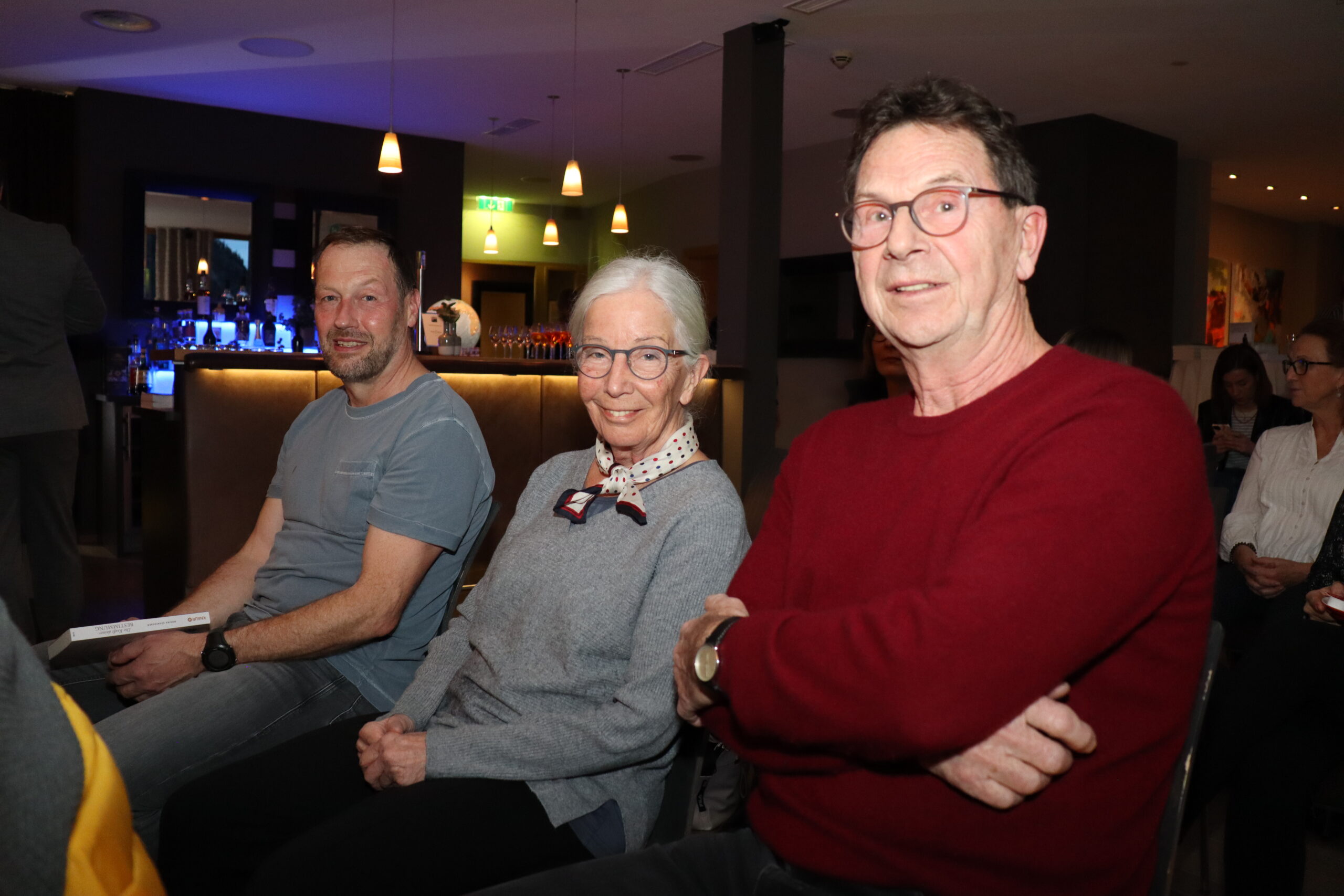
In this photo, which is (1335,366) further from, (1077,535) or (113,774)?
(113,774)

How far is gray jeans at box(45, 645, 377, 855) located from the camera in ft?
5.32

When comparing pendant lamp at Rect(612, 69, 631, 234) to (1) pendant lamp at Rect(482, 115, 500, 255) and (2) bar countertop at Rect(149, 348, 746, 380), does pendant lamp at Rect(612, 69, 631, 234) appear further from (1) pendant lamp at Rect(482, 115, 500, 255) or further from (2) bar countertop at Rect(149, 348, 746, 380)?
(2) bar countertop at Rect(149, 348, 746, 380)

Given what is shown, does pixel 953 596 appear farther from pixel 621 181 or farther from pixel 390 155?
pixel 621 181

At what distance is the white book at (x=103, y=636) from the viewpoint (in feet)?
5.43

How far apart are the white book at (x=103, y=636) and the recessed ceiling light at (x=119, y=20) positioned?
520cm

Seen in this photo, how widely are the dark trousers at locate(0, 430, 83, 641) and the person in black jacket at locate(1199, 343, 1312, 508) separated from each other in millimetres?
4642

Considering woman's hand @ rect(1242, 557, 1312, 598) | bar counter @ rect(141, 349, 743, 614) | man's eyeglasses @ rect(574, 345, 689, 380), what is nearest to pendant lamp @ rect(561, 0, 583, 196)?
bar counter @ rect(141, 349, 743, 614)

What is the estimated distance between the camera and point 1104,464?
39.9 inches

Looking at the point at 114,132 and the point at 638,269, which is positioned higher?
the point at 114,132

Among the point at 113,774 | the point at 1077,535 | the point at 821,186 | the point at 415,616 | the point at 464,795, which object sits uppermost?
the point at 821,186

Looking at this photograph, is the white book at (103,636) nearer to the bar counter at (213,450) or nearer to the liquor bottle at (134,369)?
the bar counter at (213,450)

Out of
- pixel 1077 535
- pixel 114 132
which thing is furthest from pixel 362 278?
pixel 114 132

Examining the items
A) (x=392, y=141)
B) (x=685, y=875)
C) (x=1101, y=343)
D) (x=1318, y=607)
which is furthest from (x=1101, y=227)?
(x=685, y=875)

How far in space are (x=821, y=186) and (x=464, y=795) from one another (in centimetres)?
818
